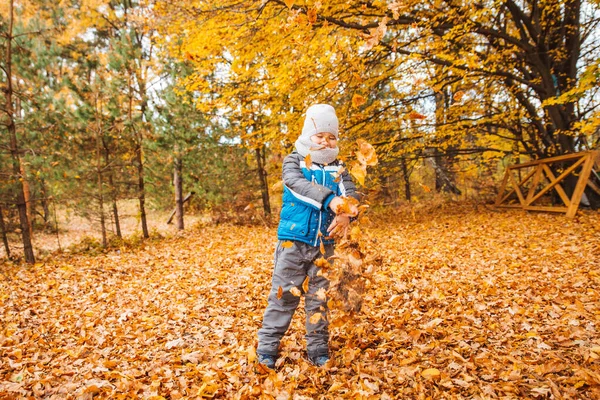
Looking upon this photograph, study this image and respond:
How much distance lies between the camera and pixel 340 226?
211cm

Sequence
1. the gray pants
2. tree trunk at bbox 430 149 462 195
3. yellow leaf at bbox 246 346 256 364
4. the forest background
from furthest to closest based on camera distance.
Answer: tree trunk at bbox 430 149 462 195 → the forest background → yellow leaf at bbox 246 346 256 364 → the gray pants

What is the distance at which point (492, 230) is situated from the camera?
6.77m

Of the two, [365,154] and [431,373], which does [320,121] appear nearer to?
[365,154]

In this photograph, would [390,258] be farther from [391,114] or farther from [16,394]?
[16,394]

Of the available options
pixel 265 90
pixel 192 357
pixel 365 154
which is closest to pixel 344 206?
pixel 365 154

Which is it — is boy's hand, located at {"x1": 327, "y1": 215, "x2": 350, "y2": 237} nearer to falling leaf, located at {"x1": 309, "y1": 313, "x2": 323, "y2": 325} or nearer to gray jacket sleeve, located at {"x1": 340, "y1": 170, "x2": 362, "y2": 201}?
gray jacket sleeve, located at {"x1": 340, "y1": 170, "x2": 362, "y2": 201}

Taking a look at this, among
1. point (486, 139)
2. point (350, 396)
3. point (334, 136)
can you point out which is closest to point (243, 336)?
point (350, 396)

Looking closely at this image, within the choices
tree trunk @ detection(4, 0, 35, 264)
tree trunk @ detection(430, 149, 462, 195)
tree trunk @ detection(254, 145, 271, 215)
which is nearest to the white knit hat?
tree trunk @ detection(4, 0, 35, 264)

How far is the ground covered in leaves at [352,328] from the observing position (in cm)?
225

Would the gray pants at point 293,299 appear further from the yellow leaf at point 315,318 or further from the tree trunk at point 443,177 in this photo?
the tree trunk at point 443,177

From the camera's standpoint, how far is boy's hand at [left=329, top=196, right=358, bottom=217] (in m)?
1.96

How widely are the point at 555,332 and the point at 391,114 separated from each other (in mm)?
6014

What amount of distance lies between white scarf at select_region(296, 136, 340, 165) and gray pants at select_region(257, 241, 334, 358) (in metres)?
0.58

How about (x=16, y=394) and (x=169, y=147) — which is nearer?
(x=16, y=394)
